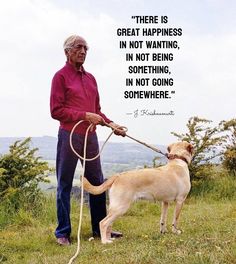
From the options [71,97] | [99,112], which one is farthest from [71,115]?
[99,112]

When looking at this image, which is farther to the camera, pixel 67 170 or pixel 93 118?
pixel 67 170

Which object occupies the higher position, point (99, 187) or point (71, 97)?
point (71, 97)

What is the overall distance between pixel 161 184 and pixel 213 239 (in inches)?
43.6

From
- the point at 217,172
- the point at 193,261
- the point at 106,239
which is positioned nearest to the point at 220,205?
the point at 217,172

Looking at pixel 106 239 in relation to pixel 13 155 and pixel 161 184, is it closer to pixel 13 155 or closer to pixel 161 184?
pixel 161 184

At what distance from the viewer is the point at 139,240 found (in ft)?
19.4

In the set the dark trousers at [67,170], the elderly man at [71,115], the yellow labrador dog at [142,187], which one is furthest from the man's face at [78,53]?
the yellow labrador dog at [142,187]

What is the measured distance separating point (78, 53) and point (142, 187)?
1.70 m

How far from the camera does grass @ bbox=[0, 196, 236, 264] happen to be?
4656mm

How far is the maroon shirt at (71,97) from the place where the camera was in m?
6.03

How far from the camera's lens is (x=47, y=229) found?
23.8 ft

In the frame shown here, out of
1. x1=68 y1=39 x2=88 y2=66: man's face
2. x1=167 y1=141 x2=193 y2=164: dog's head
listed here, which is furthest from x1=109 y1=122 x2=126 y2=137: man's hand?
x1=68 y1=39 x2=88 y2=66: man's face

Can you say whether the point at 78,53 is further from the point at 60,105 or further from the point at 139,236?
the point at 139,236

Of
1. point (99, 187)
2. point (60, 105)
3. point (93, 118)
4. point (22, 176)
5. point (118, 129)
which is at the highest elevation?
point (60, 105)
